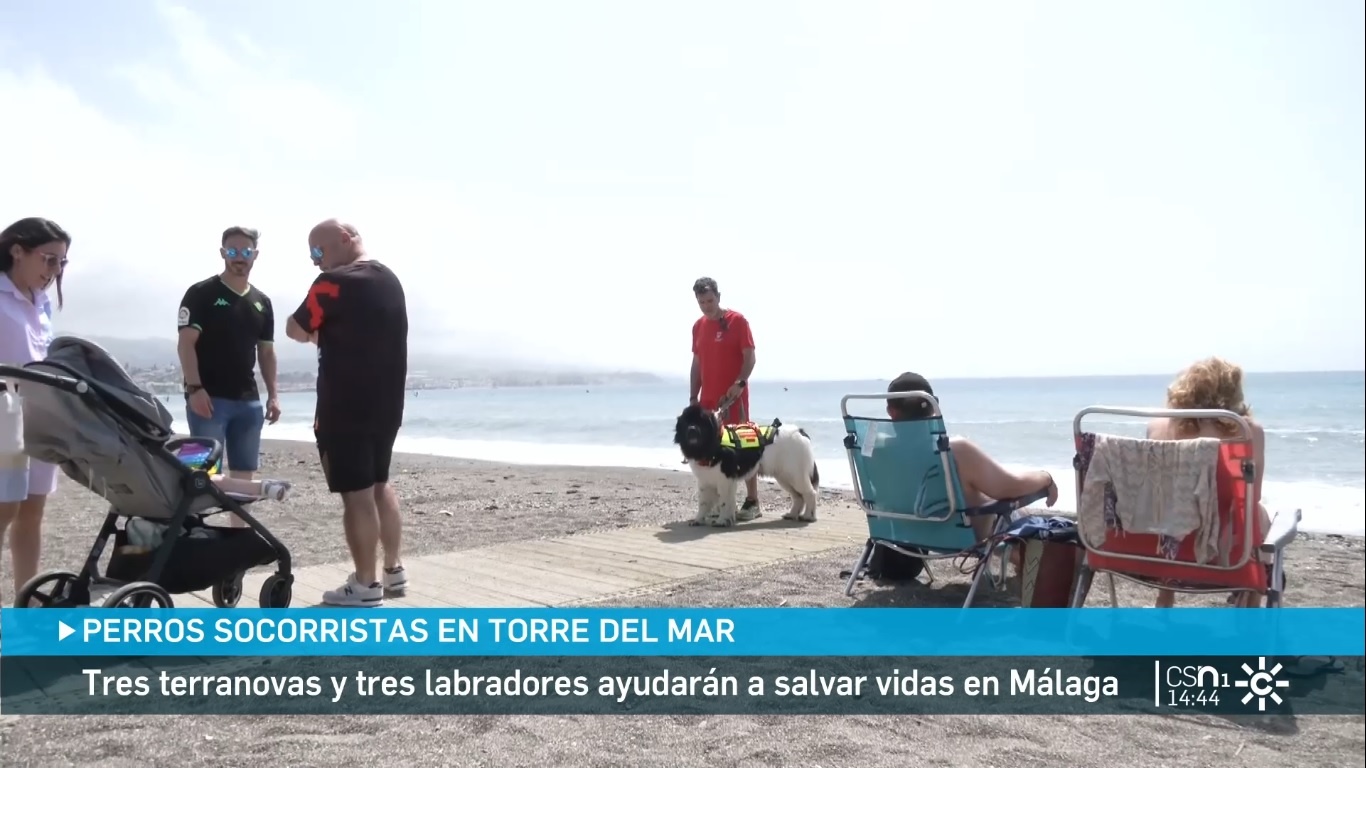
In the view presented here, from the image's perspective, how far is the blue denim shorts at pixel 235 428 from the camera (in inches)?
174

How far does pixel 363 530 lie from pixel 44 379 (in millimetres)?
1302

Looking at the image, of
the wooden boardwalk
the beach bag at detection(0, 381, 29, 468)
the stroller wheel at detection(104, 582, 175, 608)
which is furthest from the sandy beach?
the wooden boardwalk

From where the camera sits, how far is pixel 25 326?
11.7 feet

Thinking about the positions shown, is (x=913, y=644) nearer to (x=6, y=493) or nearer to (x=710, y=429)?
(x=710, y=429)

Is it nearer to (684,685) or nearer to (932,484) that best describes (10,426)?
(684,685)

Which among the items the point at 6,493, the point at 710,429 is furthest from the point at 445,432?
the point at 6,493

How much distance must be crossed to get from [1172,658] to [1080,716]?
0.66 m

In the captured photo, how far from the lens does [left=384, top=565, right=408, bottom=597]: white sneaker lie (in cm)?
430

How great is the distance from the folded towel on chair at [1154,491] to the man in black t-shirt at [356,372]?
274cm

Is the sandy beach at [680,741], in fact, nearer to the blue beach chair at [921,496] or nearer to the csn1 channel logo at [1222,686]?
the csn1 channel logo at [1222,686]

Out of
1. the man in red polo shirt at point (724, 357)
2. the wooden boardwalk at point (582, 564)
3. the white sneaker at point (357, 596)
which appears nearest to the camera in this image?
the white sneaker at point (357, 596)

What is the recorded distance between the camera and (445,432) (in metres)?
28.0

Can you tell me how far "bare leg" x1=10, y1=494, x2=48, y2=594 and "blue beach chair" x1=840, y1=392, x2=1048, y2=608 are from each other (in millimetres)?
3297

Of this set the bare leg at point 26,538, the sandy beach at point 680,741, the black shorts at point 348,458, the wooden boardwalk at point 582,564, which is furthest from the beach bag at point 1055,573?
the bare leg at point 26,538
